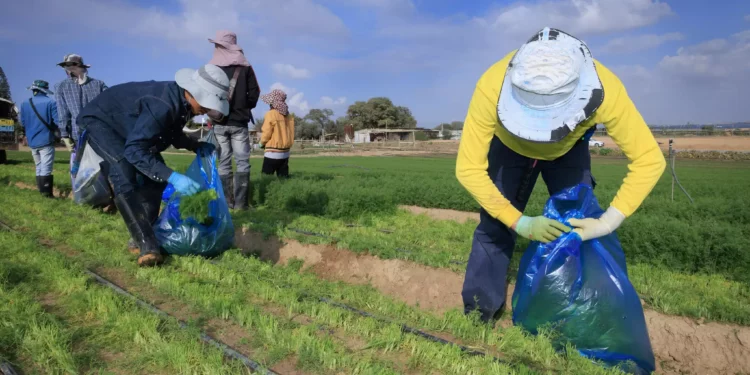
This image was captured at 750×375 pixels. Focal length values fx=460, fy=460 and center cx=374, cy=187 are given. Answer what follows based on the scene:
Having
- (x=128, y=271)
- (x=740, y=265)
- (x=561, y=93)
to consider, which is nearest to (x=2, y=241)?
(x=128, y=271)

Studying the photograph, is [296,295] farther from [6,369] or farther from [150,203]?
[150,203]

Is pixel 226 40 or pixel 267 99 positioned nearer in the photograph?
pixel 226 40

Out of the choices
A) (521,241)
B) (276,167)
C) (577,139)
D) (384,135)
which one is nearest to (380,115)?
(384,135)

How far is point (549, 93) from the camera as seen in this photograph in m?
2.04

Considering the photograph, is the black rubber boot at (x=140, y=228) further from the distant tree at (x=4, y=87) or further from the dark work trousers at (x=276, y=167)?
the distant tree at (x=4, y=87)

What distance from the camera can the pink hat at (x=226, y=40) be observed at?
5789 mm

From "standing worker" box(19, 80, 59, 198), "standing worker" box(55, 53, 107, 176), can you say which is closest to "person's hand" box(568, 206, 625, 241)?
"standing worker" box(55, 53, 107, 176)

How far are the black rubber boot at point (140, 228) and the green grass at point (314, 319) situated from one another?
12 centimetres

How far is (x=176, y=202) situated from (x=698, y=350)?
403cm

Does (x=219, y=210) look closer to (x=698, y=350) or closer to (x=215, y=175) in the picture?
(x=215, y=175)

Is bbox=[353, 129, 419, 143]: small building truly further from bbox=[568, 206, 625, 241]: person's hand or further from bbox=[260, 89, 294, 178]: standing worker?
bbox=[568, 206, 625, 241]: person's hand

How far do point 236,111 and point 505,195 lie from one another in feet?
13.6

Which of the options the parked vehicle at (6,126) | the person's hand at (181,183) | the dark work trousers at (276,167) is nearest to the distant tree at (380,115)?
the parked vehicle at (6,126)

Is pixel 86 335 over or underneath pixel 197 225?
underneath
